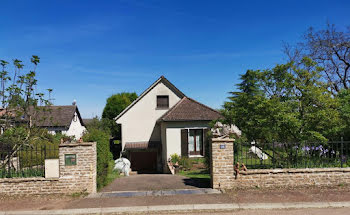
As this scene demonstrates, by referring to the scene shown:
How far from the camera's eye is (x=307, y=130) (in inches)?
361

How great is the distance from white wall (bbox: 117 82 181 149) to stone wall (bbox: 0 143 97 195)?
12.6 meters

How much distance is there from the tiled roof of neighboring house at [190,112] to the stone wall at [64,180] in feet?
32.1

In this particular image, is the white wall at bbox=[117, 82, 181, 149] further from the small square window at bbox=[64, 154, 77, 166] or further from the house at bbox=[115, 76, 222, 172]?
the small square window at bbox=[64, 154, 77, 166]

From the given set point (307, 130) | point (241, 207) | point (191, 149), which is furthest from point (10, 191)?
point (191, 149)

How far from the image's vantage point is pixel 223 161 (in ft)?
28.0

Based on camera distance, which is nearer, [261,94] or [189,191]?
[189,191]

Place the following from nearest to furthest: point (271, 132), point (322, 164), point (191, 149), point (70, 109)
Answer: point (322, 164)
point (271, 132)
point (191, 149)
point (70, 109)

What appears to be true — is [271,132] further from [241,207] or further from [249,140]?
[241,207]

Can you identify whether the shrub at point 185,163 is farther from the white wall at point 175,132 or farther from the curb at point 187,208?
the curb at point 187,208

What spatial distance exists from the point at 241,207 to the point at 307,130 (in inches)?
166

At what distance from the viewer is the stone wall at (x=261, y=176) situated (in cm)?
856

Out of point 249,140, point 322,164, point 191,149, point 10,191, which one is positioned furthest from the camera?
point 191,149

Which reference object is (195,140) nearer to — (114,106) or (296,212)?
(296,212)

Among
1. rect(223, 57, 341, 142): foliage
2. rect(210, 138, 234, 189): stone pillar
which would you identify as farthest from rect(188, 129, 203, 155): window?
rect(210, 138, 234, 189): stone pillar
